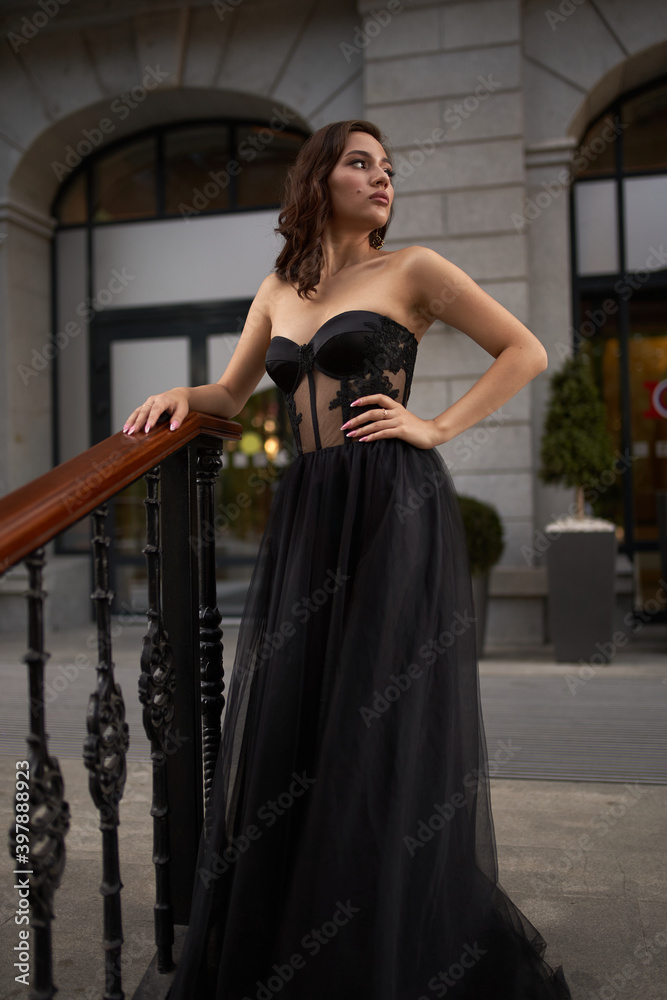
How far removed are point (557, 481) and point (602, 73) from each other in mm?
3249

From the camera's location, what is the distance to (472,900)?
1705 mm

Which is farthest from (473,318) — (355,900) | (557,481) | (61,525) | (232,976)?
(557,481)

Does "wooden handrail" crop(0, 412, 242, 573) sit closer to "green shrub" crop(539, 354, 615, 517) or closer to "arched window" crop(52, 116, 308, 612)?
Answer: "green shrub" crop(539, 354, 615, 517)

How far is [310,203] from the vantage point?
201 centimetres

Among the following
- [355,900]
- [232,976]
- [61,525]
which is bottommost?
[232,976]

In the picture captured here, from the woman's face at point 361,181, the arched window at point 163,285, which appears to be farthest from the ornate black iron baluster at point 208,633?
the arched window at point 163,285

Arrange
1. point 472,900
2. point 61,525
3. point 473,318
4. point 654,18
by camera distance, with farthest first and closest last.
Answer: point 654,18, point 473,318, point 472,900, point 61,525

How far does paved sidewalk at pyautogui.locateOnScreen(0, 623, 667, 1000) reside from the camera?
5.90 ft

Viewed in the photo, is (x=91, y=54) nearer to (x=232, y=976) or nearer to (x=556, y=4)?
(x=556, y=4)

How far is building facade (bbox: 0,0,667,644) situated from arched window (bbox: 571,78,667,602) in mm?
18

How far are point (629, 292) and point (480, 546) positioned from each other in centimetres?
277

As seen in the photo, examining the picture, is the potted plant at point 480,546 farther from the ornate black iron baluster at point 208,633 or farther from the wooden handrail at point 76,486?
the wooden handrail at point 76,486

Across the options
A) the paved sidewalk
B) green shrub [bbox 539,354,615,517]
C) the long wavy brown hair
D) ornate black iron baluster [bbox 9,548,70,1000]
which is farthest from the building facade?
ornate black iron baluster [bbox 9,548,70,1000]

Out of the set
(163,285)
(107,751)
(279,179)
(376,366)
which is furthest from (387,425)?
(163,285)
